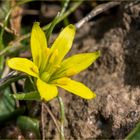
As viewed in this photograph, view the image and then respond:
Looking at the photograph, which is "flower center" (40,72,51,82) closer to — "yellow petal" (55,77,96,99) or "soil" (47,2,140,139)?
"yellow petal" (55,77,96,99)

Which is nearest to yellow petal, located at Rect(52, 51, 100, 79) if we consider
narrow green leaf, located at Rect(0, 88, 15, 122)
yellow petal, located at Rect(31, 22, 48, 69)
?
yellow petal, located at Rect(31, 22, 48, 69)

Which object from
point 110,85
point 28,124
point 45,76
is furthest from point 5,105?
point 110,85

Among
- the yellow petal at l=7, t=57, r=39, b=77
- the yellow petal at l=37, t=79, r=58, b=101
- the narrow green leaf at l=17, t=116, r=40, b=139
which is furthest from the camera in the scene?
the narrow green leaf at l=17, t=116, r=40, b=139

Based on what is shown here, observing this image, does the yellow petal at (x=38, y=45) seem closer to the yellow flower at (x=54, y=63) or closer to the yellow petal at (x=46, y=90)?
the yellow flower at (x=54, y=63)

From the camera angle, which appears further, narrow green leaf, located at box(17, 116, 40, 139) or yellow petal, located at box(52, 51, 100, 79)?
narrow green leaf, located at box(17, 116, 40, 139)

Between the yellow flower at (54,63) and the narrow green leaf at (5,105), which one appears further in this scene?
the narrow green leaf at (5,105)

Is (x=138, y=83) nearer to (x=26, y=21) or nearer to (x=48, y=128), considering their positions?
(x=48, y=128)

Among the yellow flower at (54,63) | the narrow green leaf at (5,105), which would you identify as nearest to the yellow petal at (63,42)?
the yellow flower at (54,63)
